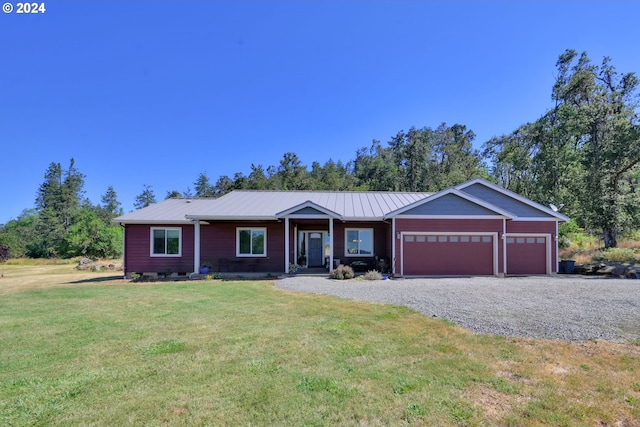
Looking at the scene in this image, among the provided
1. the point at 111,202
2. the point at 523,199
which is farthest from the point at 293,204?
the point at 111,202

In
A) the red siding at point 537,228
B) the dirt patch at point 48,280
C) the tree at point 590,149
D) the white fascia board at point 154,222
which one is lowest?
the dirt patch at point 48,280

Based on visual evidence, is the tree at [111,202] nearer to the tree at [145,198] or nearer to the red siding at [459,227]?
the tree at [145,198]

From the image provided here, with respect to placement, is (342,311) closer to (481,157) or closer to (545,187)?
(545,187)

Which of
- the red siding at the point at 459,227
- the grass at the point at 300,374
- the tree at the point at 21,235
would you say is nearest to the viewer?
the grass at the point at 300,374

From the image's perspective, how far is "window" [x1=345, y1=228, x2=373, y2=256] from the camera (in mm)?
16875

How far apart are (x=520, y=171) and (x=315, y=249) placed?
28.2m

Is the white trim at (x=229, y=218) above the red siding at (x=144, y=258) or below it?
above

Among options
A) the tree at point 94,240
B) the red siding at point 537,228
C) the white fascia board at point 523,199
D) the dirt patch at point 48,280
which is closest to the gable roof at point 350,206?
the white fascia board at point 523,199

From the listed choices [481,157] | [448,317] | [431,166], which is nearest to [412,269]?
[448,317]

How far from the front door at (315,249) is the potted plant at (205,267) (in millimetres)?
5180

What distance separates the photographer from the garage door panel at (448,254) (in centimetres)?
1509

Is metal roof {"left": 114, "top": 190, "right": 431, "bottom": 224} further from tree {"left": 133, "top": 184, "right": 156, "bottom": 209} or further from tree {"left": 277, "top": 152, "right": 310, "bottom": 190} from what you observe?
tree {"left": 133, "top": 184, "right": 156, "bottom": 209}

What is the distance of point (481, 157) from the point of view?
4638cm

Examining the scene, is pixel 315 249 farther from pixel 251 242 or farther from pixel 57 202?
pixel 57 202
